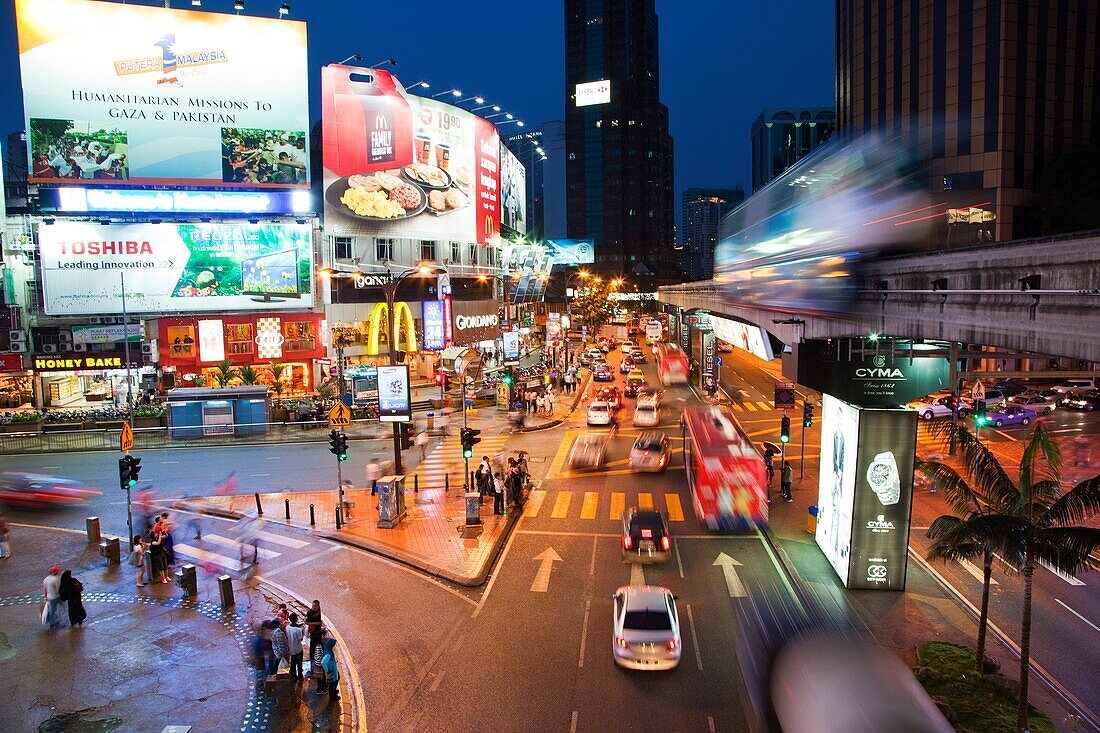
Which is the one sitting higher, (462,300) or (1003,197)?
(1003,197)

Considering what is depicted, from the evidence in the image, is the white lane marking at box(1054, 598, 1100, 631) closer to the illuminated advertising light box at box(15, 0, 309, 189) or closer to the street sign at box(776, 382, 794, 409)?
the street sign at box(776, 382, 794, 409)

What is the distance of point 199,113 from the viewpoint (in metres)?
49.0

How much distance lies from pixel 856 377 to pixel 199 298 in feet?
147

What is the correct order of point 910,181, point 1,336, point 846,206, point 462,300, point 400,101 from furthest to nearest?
point 462,300 < point 400,101 < point 1,336 < point 846,206 < point 910,181

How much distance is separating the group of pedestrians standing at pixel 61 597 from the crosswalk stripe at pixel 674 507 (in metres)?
16.1

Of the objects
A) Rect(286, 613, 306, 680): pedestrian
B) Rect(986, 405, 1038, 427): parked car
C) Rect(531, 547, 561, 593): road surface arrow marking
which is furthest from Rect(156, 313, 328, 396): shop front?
Rect(986, 405, 1038, 427): parked car

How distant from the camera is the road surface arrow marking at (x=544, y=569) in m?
17.5

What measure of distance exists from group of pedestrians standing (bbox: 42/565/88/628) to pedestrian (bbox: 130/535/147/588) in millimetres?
2548

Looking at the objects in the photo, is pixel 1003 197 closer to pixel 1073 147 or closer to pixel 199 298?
pixel 1073 147

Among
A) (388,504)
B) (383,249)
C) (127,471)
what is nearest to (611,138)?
(383,249)

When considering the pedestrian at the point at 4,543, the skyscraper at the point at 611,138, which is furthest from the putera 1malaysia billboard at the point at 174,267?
the skyscraper at the point at 611,138

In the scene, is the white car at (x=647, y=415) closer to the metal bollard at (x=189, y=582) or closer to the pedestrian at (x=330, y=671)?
the metal bollard at (x=189, y=582)

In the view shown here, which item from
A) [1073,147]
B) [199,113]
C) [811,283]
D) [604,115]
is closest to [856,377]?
[811,283]

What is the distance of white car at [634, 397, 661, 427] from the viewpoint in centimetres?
3909
